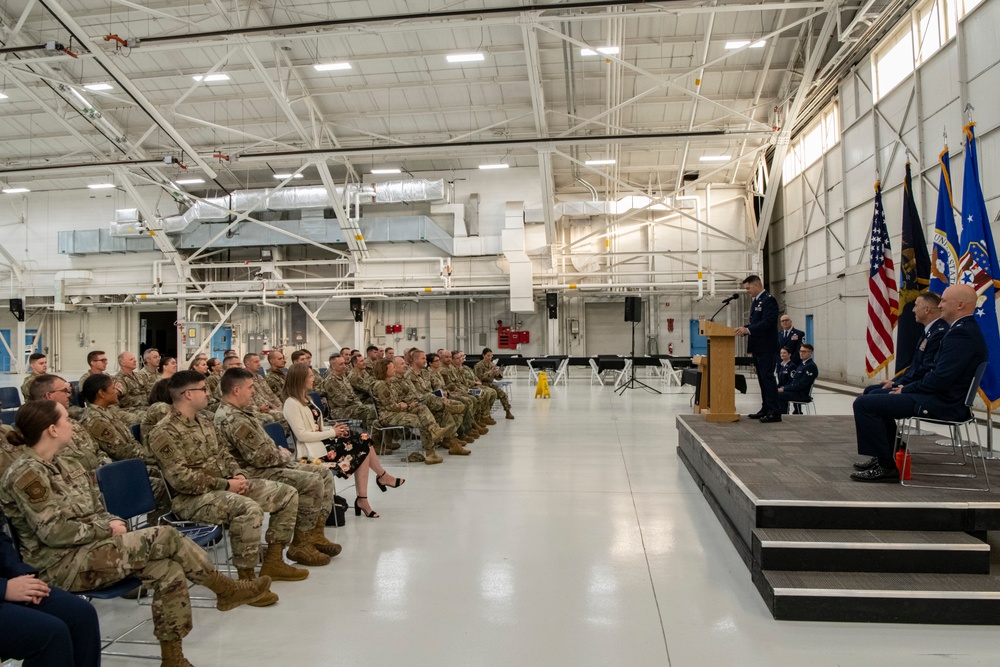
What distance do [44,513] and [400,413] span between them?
3.88 m

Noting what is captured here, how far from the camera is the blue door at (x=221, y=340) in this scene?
18.3m

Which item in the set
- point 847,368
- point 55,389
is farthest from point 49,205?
point 847,368

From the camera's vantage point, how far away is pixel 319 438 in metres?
3.96

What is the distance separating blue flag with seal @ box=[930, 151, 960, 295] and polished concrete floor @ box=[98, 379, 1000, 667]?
324cm

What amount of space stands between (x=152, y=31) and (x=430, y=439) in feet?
33.5

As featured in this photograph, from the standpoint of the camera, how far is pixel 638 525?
3924mm

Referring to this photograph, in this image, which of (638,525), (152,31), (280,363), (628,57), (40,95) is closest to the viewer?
(638,525)

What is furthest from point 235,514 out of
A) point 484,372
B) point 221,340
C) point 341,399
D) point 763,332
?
point 221,340

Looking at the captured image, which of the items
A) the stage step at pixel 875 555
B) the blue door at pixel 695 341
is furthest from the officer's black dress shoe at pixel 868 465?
the blue door at pixel 695 341

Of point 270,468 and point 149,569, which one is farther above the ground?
point 270,468

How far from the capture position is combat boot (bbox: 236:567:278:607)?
2.79 m

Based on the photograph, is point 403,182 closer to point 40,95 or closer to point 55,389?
point 40,95

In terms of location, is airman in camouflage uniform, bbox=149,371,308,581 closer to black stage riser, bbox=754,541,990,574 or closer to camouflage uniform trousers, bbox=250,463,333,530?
camouflage uniform trousers, bbox=250,463,333,530

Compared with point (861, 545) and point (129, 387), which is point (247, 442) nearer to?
point (861, 545)
